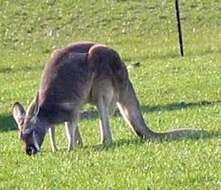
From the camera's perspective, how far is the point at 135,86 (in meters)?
19.5

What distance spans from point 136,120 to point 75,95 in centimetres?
87

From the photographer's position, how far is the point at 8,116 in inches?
671

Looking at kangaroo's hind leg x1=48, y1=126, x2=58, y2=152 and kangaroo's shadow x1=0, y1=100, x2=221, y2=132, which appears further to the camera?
kangaroo's shadow x1=0, y1=100, x2=221, y2=132

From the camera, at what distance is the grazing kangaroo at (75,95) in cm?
1092

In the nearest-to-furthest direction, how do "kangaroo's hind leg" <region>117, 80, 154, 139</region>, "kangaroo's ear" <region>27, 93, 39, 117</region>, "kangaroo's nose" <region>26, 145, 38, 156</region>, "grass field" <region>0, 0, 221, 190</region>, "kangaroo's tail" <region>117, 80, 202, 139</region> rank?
"grass field" <region>0, 0, 221, 190</region>
"kangaroo's nose" <region>26, 145, 38, 156</region>
"kangaroo's ear" <region>27, 93, 39, 117</region>
"kangaroo's tail" <region>117, 80, 202, 139</region>
"kangaroo's hind leg" <region>117, 80, 154, 139</region>

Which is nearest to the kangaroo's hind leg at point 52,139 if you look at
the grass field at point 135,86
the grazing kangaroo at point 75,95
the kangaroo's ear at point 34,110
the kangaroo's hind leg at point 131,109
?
the grazing kangaroo at point 75,95

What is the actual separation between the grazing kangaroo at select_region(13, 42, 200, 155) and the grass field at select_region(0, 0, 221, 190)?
0.25 m

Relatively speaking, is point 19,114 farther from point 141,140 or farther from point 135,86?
point 135,86

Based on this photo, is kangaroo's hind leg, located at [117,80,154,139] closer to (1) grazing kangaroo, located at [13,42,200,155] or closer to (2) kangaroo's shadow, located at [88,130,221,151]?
(1) grazing kangaroo, located at [13,42,200,155]

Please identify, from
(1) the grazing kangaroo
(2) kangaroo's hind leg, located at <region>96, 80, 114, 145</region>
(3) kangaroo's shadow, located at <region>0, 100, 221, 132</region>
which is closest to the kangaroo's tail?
(1) the grazing kangaroo

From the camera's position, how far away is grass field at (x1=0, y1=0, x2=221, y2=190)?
8633 mm

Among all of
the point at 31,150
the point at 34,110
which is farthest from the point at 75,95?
the point at 31,150

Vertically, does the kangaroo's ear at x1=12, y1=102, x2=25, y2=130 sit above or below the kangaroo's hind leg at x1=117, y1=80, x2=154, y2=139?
above

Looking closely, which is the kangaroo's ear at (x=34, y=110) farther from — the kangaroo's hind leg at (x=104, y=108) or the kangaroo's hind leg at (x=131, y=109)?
the kangaroo's hind leg at (x=131, y=109)
